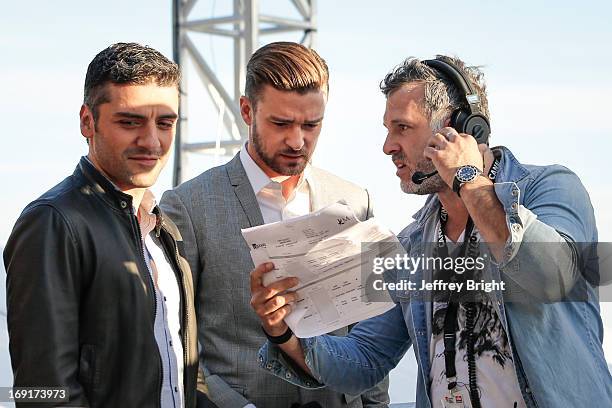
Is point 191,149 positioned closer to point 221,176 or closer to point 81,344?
point 221,176

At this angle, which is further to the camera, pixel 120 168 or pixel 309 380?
pixel 309 380

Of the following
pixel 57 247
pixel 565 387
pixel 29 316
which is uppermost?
pixel 57 247

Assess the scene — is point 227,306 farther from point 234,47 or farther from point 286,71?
point 234,47

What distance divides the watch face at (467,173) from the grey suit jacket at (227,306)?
901mm

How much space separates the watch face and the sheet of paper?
0.80 feet

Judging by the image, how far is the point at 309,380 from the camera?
2.94 meters

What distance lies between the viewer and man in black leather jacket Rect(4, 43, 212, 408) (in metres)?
2.31

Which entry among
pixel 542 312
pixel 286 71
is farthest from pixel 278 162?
pixel 542 312

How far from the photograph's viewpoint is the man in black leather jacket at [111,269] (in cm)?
231

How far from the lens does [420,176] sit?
292 centimetres

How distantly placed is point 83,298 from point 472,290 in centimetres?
113

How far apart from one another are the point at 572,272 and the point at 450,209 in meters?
0.56

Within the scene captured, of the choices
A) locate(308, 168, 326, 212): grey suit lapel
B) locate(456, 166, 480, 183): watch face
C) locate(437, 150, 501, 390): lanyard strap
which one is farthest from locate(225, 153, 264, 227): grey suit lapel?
locate(456, 166, 480, 183): watch face

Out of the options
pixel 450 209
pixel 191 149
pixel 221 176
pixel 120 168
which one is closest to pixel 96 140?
pixel 120 168
